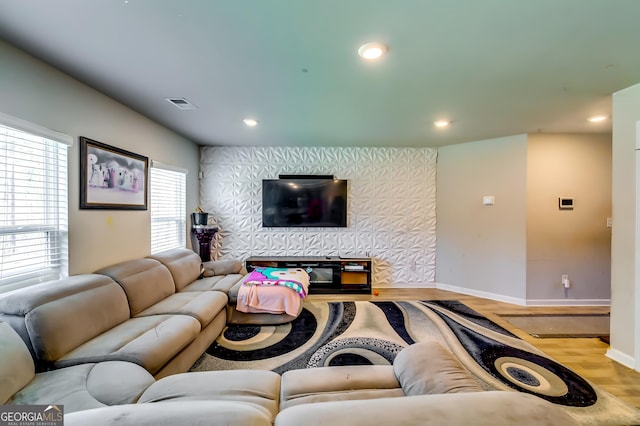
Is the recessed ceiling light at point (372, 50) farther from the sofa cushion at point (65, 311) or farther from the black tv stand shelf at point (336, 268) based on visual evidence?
the black tv stand shelf at point (336, 268)

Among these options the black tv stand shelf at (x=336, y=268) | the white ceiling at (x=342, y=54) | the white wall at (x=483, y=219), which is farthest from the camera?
the black tv stand shelf at (x=336, y=268)

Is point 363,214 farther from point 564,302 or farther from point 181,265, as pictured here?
point 564,302

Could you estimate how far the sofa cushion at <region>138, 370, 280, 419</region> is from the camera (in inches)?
44.4

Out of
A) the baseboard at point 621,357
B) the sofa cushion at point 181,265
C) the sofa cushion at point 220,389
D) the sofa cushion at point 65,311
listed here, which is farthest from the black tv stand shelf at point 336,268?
the sofa cushion at point 220,389

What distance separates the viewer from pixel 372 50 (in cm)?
169

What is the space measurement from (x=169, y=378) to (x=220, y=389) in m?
0.33

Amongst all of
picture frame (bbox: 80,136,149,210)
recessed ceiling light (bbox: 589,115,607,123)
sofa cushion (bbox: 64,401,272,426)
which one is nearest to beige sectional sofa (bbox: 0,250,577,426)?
sofa cushion (bbox: 64,401,272,426)

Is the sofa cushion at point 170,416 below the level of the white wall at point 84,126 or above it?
below

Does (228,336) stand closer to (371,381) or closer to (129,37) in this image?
(371,381)

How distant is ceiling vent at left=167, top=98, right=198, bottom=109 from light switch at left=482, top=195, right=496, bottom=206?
421cm

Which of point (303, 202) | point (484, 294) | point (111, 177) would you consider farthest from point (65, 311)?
point (484, 294)

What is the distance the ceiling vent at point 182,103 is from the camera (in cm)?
250

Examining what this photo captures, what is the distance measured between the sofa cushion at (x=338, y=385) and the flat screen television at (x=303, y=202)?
Result: 3101 mm

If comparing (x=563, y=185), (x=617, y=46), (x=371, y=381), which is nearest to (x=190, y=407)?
(x=371, y=381)
